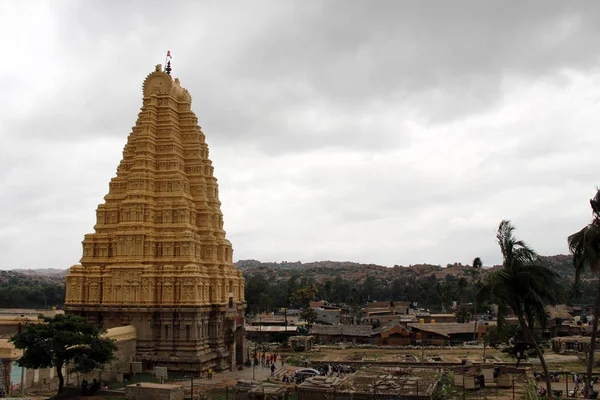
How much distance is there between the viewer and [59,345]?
32375 millimetres

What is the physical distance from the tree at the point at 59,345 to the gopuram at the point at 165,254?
1043 cm

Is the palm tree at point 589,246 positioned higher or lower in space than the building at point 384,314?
higher

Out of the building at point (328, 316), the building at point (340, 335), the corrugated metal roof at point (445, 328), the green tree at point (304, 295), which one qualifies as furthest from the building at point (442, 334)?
the green tree at point (304, 295)

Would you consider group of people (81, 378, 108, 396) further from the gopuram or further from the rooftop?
the rooftop

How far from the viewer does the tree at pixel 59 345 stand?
32.3 meters

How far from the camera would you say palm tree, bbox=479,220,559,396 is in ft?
84.2

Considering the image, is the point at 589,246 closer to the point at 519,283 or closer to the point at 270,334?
the point at 519,283

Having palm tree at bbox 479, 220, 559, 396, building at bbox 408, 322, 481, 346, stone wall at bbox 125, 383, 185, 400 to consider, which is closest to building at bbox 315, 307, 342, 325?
building at bbox 408, 322, 481, 346

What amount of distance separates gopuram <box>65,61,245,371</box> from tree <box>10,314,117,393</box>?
34.2 feet

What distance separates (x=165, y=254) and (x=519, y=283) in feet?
93.7

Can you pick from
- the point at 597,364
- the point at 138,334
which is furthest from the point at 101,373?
the point at 597,364

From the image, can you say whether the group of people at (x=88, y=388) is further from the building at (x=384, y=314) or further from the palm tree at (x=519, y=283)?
the building at (x=384, y=314)

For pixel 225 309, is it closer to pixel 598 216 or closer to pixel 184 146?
pixel 184 146

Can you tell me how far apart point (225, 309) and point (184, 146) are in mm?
14960
